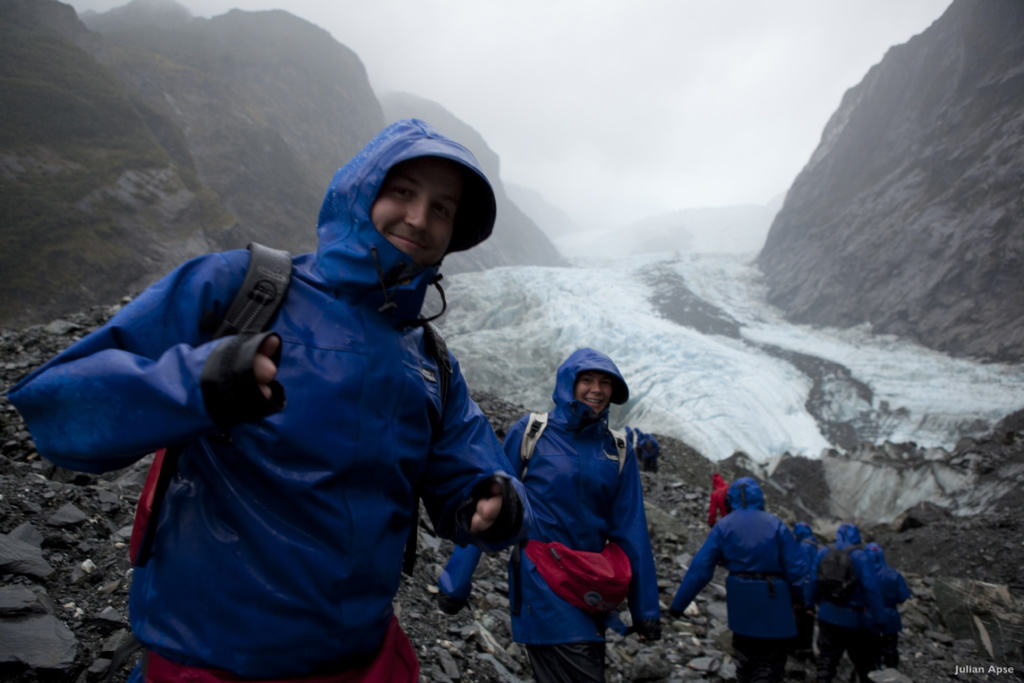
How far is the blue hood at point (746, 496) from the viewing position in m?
4.21

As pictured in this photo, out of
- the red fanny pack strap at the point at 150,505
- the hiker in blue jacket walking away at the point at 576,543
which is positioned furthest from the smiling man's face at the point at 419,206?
the hiker in blue jacket walking away at the point at 576,543

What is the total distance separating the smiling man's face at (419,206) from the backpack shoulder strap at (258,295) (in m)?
0.28

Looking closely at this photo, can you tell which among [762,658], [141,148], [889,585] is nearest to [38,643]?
[762,658]

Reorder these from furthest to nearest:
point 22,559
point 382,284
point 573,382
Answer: point 573,382, point 22,559, point 382,284

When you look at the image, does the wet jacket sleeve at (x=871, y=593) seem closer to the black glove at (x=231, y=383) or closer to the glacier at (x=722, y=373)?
the black glove at (x=231, y=383)

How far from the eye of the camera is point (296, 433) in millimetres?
1131

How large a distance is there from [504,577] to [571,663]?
366 centimetres

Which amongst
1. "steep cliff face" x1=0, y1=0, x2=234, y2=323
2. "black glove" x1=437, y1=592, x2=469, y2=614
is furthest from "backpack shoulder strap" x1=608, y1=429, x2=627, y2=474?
"steep cliff face" x1=0, y1=0, x2=234, y2=323

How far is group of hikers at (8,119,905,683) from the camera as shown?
0.92 metres

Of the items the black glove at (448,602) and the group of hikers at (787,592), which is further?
the group of hikers at (787,592)

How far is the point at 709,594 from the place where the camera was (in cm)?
704

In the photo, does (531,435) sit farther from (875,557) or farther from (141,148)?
(141,148)

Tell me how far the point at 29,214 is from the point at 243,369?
79.8ft

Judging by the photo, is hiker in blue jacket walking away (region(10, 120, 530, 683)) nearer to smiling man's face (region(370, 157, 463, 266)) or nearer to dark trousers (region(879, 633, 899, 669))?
smiling man's face (region(370, 157, 463, 266))
